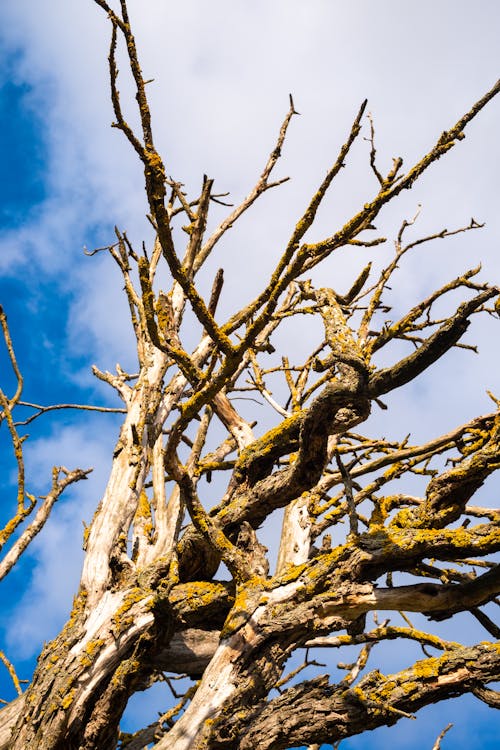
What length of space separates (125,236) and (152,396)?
9.11 ft

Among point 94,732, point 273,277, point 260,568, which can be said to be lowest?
point 94,732

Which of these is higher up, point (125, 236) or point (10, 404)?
point (125, 236)

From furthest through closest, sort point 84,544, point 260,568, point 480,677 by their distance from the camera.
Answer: point 84,544, point 260,568, point 480,677

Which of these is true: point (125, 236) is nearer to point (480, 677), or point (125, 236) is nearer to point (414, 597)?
point (414, 597)

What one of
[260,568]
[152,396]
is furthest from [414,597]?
[152,396]

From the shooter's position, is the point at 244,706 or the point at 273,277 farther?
the point at 244,706

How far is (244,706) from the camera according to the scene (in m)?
4.12

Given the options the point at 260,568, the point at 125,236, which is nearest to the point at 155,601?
the point at 260,568

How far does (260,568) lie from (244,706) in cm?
114

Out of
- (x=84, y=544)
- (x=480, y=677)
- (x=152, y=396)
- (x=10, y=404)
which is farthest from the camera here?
(x=10, y=404)

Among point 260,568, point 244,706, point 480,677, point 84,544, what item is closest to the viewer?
point 480,677

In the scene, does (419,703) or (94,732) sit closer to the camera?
(419,703)

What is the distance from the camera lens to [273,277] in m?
3.80

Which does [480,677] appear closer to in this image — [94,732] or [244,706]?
[244,706]
